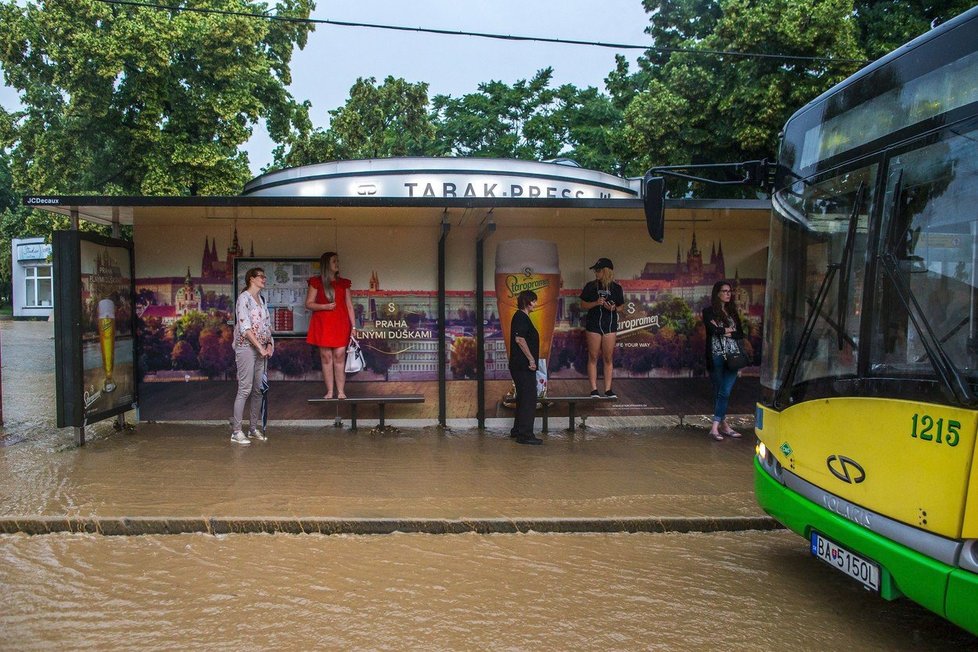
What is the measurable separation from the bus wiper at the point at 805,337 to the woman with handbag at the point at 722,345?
4.31m

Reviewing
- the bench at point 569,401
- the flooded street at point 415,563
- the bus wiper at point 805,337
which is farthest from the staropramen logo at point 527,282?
the bus wiper at point 805,337

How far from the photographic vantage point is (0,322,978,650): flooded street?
13.5 ft

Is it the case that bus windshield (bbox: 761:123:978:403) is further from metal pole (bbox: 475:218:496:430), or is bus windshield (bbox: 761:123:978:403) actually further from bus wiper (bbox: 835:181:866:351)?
metal pole (bbox: 475:218:496:430)

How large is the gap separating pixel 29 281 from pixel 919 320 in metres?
54.4

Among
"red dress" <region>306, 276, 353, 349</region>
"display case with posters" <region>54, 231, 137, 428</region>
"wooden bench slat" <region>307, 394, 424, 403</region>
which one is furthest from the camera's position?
"red dress" <region>306, 276, 353, 349</region>

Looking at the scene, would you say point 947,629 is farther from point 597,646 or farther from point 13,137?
point 13,137

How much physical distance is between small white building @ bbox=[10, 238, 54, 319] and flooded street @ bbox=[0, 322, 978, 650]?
44642 mm

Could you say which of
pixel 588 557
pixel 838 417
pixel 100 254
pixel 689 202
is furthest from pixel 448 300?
pixel 838 417

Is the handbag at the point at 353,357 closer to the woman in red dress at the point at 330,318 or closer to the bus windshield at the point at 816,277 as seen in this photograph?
the woman in red dress at the point at 330,318

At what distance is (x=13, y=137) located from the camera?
1973 centimetres

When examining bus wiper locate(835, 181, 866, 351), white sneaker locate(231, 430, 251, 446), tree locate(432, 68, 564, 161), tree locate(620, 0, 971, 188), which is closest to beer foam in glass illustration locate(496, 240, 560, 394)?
white sneaker locate(231, 430, 251, 446)

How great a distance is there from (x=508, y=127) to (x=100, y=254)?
3046 cm

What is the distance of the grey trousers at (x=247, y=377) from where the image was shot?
8.59m

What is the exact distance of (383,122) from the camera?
34.2 metres
